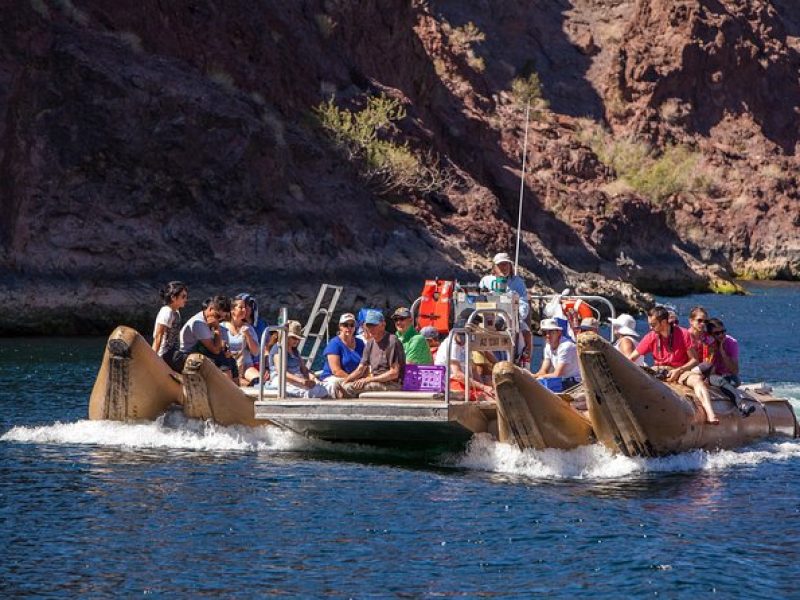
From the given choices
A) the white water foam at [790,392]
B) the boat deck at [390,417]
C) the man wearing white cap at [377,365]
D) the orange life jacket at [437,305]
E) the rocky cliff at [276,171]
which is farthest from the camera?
the rocky cliff at [276,171]

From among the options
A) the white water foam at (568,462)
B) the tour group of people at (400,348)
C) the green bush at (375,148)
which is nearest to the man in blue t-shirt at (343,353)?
the tour group of people at (400,348)

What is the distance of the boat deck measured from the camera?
18.8 m

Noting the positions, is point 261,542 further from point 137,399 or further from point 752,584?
point 137,399

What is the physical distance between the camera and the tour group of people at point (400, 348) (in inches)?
792

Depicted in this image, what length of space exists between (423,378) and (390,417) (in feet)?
4.82

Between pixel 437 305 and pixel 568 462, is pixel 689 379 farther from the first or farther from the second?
pixel 437 305

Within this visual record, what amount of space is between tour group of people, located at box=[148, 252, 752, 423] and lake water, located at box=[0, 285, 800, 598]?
3.03 feet

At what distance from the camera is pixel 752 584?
45.2 ft

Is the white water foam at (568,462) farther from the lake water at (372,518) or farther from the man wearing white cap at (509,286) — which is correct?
the man wearing white cap at (509,286)

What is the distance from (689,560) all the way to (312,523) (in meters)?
3.78

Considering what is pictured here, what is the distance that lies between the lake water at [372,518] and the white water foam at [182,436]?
0.03 meters

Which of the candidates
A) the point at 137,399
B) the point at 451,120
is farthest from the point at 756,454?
the point at 451,120

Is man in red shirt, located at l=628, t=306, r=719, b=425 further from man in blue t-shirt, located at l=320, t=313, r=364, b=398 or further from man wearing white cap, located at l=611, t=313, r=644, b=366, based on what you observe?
man in blue t-shirt, located at l=320, t=313, r=364, b=398

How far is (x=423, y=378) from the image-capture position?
20172 millimetres
